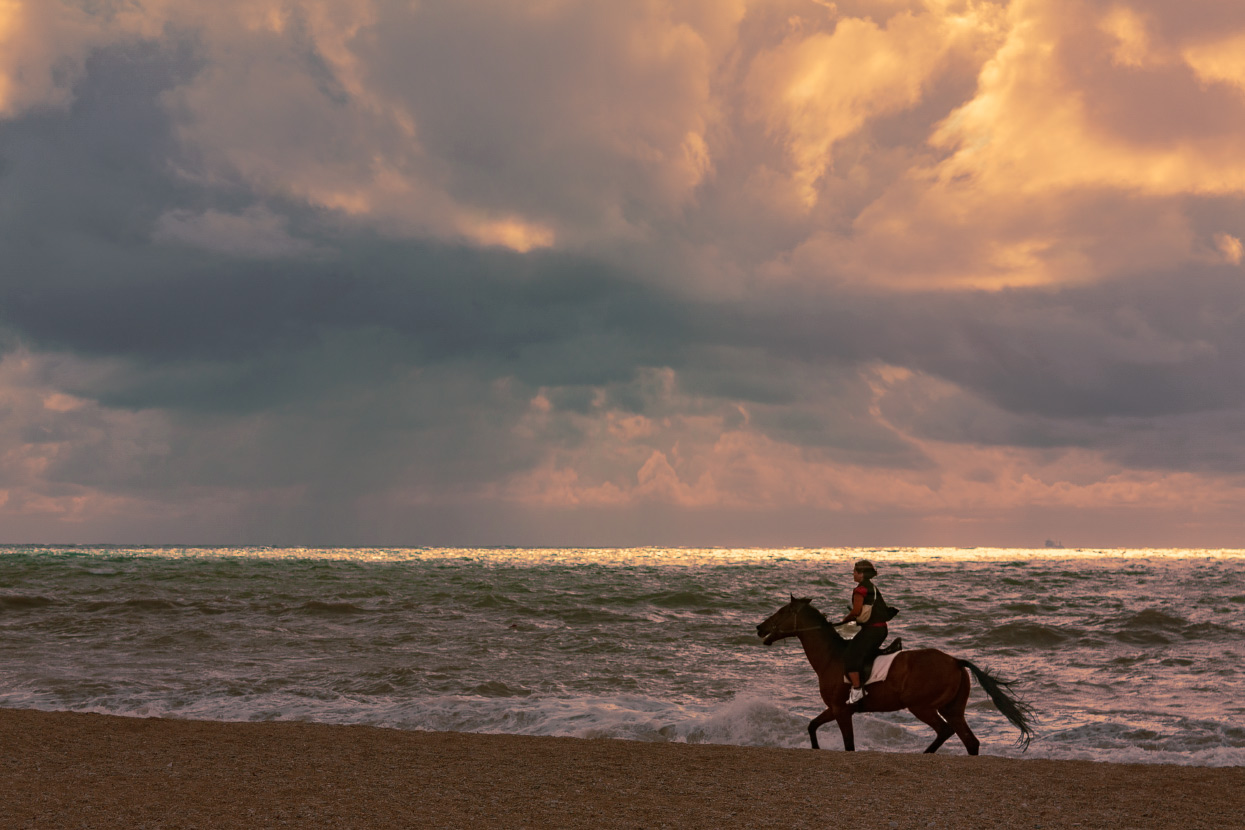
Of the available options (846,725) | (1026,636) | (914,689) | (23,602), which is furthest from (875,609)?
(23,602)

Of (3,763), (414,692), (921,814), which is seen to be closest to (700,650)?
(414,692)

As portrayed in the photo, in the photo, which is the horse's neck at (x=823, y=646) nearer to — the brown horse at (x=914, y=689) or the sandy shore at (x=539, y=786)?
the brown horse at (x=914, y=689)

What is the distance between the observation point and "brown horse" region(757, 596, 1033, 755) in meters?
9.29

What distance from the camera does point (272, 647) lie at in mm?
18469

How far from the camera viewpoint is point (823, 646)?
986 cm

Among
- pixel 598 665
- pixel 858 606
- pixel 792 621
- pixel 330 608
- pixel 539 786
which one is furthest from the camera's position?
pixel 330 608

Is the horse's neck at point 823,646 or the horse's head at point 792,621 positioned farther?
the horse's head at point 792,621

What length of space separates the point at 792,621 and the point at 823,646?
1.55 feet

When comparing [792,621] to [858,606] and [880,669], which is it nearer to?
[858,606]

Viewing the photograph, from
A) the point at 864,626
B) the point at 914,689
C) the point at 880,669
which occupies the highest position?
the point at 864,626

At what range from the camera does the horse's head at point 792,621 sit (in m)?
9.98

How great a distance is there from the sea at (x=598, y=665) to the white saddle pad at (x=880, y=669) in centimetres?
189

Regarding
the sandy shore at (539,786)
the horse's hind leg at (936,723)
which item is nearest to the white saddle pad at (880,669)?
the horse's hind leg at (936,723)

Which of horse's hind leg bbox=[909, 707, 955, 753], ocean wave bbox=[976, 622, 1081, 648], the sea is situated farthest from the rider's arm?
ocean wave bbox=[976, 622, 1081, 648]
